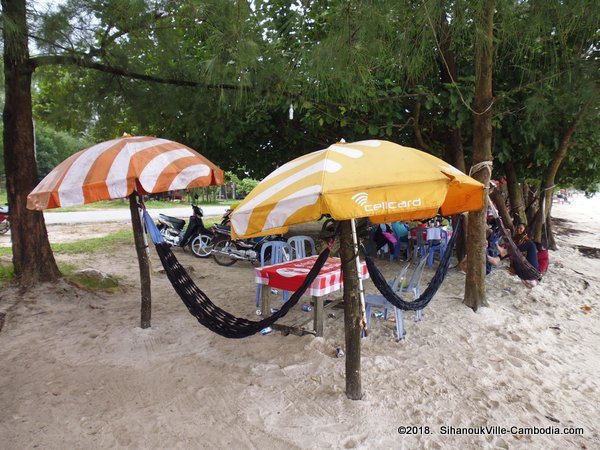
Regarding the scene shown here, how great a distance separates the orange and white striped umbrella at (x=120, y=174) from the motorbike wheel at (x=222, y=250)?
14.1ft

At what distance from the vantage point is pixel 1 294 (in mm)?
4566

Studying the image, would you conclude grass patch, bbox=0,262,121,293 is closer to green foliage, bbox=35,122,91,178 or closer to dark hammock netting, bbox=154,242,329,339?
dark hammock netting, bbox=154,242,329,339

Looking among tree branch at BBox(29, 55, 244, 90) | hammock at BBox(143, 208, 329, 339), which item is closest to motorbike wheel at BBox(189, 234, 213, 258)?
tree branch at BBox(29, 55, 244, 90)

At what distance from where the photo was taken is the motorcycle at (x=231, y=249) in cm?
775

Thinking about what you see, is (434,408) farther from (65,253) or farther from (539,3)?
(65,253)

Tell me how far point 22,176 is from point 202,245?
12.9 feet

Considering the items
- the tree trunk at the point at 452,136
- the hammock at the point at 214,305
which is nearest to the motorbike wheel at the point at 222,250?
the hammock at the point at 214,305

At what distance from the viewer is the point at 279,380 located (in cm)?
302

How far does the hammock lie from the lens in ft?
9.69

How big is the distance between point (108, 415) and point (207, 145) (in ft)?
19.0

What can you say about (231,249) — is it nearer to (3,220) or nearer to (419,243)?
(419,243)

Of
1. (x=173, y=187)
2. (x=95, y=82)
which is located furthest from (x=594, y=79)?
(x=95, y=82)

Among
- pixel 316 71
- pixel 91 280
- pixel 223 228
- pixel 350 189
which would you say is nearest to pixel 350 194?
pixel 350 189

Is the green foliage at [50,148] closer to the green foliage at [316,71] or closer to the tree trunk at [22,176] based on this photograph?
the green foliage at [316,71]
